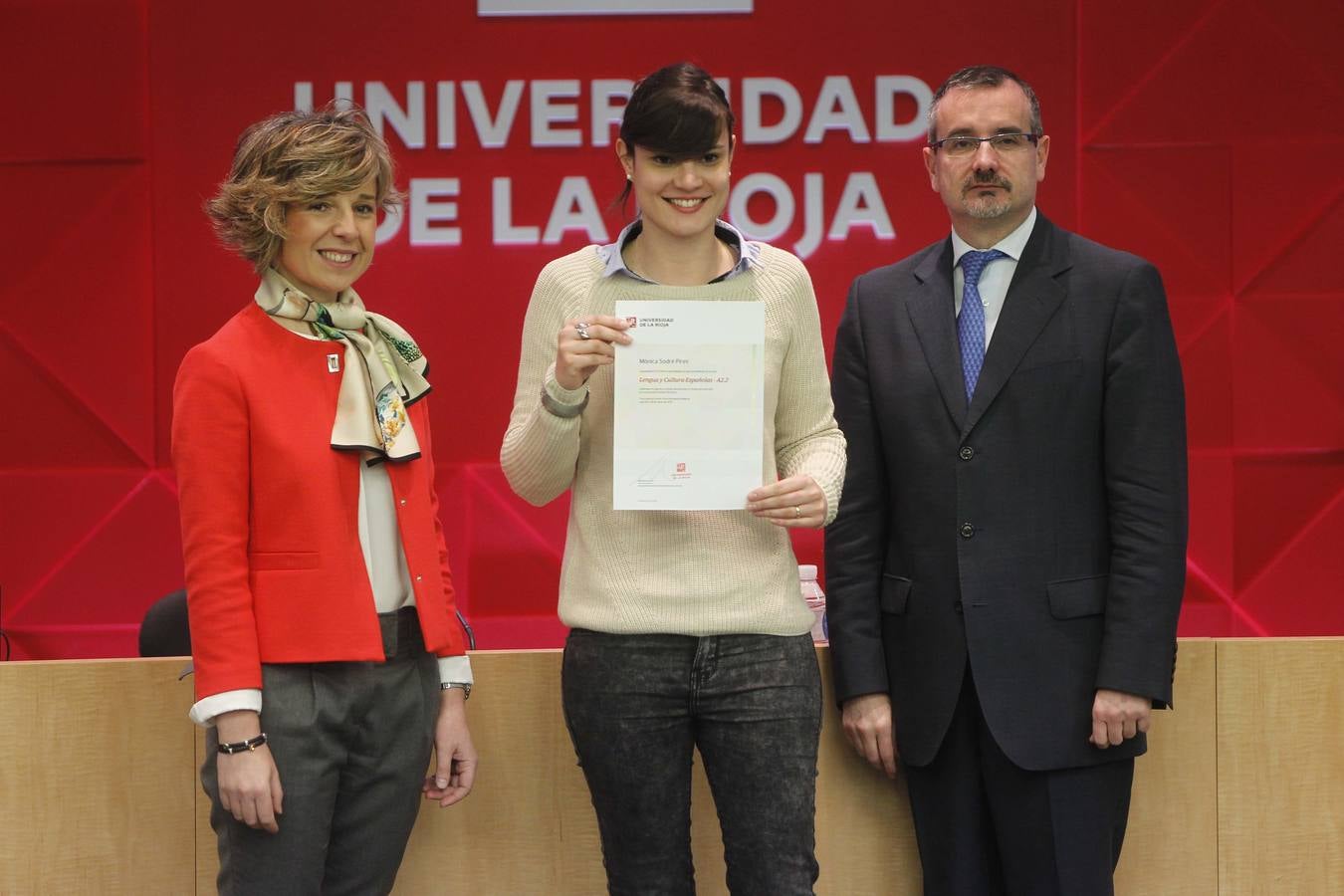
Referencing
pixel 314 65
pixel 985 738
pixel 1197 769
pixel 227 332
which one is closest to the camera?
pixel 227 332

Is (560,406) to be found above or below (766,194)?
below

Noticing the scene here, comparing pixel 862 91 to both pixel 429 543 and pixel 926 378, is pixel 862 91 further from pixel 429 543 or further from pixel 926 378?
pixel 429 543

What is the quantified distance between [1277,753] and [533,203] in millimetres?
3418

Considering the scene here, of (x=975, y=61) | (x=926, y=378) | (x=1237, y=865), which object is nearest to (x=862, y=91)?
(x=975, y=61)

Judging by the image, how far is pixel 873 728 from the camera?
2361 mm

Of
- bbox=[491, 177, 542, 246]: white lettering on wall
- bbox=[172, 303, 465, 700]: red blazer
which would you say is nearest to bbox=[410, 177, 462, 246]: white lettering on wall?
bbox=[491, 177, 542, 246]: white lettering on wall

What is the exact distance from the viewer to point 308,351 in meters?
1.98

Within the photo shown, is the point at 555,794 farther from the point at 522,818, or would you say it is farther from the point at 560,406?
the point at 560,406

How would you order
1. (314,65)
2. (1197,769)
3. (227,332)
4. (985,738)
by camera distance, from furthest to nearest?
(314,65), (1197,769), (985,738), (227,332)

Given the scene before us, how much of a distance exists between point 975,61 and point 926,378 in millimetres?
3107

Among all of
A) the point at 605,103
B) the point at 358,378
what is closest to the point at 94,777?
the point at 358,378

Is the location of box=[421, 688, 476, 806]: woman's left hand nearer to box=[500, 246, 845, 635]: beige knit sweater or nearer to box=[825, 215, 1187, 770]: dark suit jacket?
box=[500, 246, 845, 635]: beige knit sweater

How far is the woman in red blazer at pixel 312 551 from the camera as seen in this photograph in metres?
1.85

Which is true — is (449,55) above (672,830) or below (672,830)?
above
